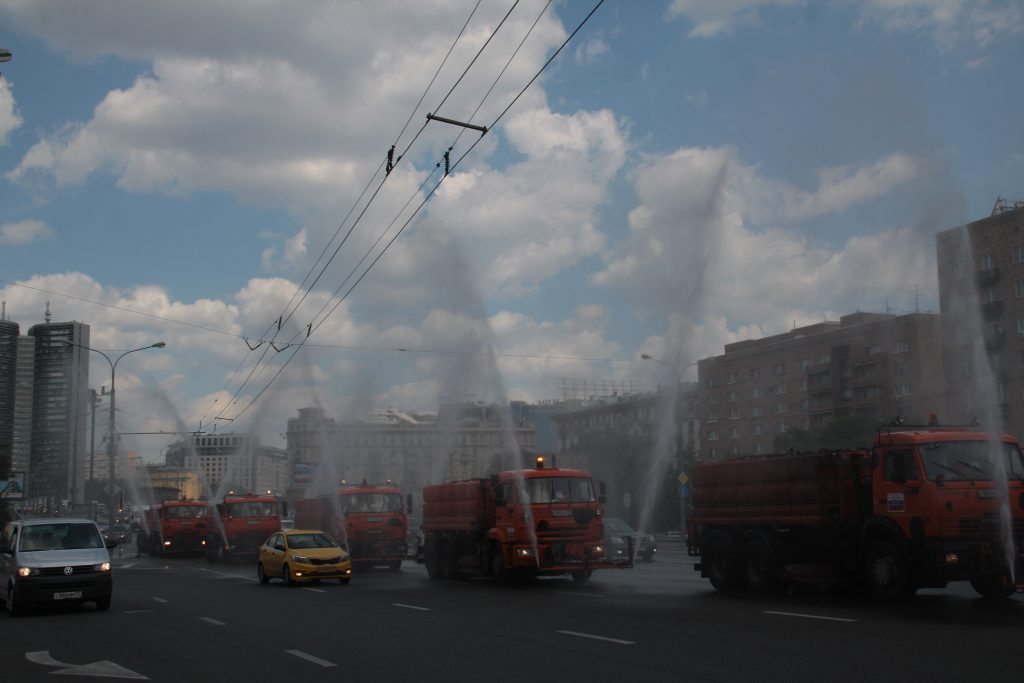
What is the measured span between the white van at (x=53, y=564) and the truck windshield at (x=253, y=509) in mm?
20143

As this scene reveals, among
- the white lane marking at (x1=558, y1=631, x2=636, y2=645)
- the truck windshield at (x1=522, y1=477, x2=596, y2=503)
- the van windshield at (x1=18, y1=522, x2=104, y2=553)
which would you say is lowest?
the white lane marking at (x1=558, y1=631, x2=636, y2=645)

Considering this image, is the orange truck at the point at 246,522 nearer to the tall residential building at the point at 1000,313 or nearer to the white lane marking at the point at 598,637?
the tall residential building at the point at 1000,313

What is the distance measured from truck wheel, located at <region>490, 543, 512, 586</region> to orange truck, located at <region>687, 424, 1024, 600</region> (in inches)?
209

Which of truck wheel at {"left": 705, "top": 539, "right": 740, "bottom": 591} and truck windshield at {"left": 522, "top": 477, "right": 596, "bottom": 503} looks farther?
truck windshield at {"left": 522, "top": 477, "right": 596, "bottom": 503}

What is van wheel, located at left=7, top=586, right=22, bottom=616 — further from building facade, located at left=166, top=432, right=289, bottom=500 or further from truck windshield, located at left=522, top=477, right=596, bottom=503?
building facade, located at left=166, top=432, right=289, bottom=500

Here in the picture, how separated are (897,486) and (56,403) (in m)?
78.6

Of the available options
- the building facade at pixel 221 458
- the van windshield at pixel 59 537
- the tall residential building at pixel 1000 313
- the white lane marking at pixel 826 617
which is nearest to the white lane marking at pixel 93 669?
the van windshield at pixel 59 537

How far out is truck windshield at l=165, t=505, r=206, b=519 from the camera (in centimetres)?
4412

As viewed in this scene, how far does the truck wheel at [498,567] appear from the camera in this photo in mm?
23456

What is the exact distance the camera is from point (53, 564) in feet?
58.1

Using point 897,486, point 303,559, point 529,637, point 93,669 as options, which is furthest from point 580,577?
point 93,669

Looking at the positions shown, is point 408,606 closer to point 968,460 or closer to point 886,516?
point 886,516

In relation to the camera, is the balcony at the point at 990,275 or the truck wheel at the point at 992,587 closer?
the truck wheel at the point at 992,587

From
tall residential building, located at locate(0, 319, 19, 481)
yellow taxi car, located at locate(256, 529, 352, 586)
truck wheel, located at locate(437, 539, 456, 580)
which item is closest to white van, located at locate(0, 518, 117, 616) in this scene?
yellow taxi car, located at locate(256, 529, 352, 586)
